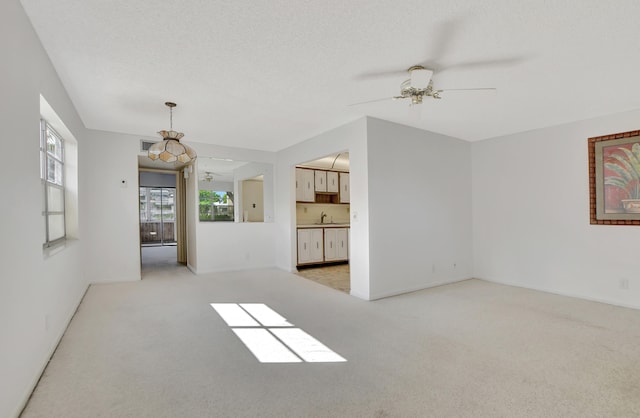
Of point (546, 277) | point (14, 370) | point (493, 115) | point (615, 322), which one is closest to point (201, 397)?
point (14, 370)

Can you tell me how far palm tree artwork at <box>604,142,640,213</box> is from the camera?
3.74 m

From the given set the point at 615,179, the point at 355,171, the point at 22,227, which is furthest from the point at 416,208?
the point at 22,227

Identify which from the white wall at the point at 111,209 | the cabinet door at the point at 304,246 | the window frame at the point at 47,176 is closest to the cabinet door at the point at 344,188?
the cabinet door at the point at 304,246

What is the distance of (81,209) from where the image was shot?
429cm

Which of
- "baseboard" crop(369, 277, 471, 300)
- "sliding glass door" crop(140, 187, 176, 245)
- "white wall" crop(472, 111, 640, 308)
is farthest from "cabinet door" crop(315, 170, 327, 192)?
"sliding glass door" crop(140, 187, 176, 245)

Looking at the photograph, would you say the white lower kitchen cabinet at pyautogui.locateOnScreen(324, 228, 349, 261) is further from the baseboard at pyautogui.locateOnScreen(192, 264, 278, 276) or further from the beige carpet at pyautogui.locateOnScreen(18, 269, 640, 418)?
the beige carpet at pyautogui.locateOnScreen(18, 269, 640, 418)

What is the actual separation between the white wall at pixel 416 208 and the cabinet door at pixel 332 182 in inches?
115

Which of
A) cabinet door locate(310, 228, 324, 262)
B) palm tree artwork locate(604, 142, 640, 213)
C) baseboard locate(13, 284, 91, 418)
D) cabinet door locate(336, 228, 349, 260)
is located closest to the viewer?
baseboard locate(13, 284, 91, 418)

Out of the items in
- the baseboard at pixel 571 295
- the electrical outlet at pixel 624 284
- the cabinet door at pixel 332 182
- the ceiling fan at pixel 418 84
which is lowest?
the baseboard at pixel 571 295

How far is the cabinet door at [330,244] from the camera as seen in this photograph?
682 centimetres

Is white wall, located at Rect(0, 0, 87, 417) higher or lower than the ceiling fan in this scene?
lower

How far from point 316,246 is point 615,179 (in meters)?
4.89

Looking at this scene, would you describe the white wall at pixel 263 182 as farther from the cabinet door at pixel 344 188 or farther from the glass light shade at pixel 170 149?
the glass light shade at pixel 170 149

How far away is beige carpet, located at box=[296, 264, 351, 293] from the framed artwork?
3551 mm
